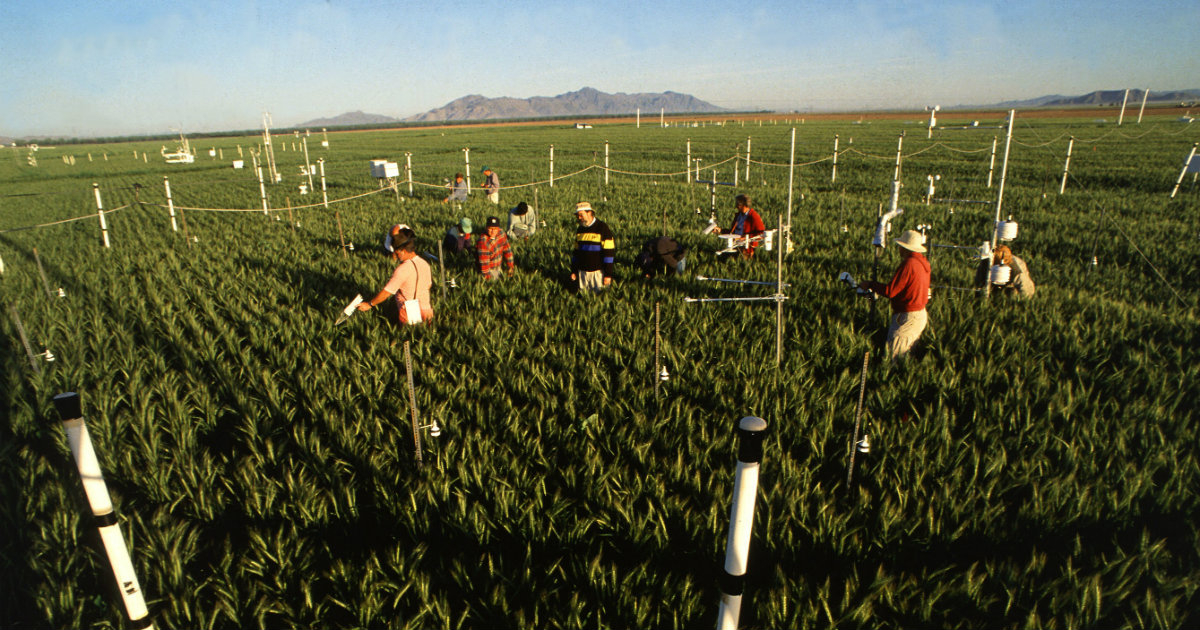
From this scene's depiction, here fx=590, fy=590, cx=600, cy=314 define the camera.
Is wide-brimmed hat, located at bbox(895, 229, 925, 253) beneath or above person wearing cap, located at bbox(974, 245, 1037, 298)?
above

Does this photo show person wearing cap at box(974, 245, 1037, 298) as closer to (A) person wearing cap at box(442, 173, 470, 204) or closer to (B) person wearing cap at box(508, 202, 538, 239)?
(B) person wearing cap at box(508, 202, 538, 239)

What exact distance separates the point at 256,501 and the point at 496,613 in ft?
5.57

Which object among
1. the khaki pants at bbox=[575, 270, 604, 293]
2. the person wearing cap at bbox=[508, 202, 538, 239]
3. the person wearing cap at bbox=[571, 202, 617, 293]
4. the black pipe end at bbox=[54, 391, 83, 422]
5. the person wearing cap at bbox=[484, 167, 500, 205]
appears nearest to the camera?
the black pipe end at bbox=[54, 391, 83, 422]

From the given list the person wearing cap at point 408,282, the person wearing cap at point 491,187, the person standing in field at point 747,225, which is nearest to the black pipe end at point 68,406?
the person wearing cap at point 408,282

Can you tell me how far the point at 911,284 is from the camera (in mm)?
5367

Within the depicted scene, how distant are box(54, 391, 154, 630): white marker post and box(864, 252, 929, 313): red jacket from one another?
5550mm

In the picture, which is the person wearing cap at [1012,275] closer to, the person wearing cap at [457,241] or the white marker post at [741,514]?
the white marker post at [741,514]

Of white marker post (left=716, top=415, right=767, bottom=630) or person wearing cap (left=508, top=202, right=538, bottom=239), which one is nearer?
white marker post (left=716, top=415, right=767, bottom=630)

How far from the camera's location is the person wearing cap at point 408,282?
6.35 meters

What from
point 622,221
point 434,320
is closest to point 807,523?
point 434,320

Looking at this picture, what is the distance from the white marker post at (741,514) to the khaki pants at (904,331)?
4.18m

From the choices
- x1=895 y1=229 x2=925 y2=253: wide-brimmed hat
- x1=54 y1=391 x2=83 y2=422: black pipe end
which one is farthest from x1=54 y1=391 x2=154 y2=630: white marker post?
x1=895 y1=229 x2=925 y2=253: wide-brimmed hat

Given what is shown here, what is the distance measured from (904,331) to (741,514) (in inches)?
169

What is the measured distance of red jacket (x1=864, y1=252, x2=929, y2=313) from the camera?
5.35 metres
